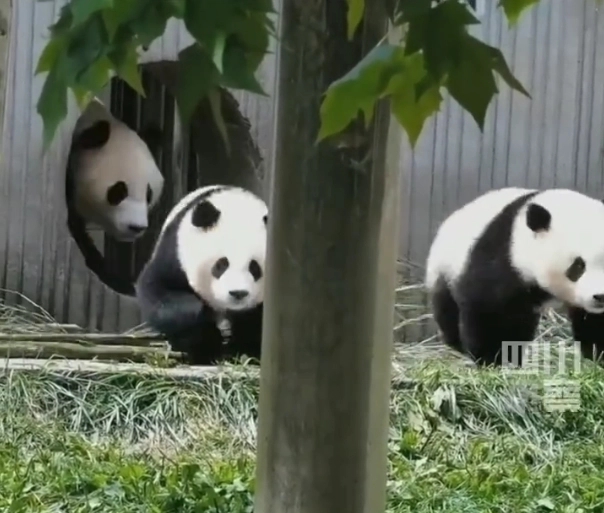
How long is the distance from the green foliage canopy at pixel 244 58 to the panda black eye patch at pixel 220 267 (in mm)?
2227

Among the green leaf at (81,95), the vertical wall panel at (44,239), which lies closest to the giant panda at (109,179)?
the vertical wall panel at (44,239)

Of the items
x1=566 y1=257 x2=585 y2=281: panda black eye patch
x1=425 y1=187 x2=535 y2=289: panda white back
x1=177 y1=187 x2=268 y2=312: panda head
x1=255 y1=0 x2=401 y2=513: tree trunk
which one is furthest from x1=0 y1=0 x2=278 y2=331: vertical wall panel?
x1=255 y1=0 x2=401 y2=513: tree trunk

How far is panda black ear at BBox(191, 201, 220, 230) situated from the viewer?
10.0ft

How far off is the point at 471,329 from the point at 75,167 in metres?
1.46

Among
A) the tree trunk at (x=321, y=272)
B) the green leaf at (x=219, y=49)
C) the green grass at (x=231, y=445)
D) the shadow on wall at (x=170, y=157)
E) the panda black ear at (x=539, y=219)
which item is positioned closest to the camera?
the green leaf at (x=219, y=49)

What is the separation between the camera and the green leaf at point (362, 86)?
0.74 m

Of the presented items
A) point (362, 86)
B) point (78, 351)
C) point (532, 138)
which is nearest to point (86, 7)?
point (362, 86)

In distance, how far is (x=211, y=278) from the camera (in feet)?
9.99

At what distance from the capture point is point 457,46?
28.6 inches

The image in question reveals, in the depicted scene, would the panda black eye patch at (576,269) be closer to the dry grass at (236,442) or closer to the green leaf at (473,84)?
the dry grass at (236,442)

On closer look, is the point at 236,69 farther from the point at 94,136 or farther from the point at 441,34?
the point at 94,136

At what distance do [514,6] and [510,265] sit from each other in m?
2.30

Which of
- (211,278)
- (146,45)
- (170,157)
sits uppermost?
(170,157)

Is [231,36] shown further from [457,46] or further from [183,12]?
[457,46]
